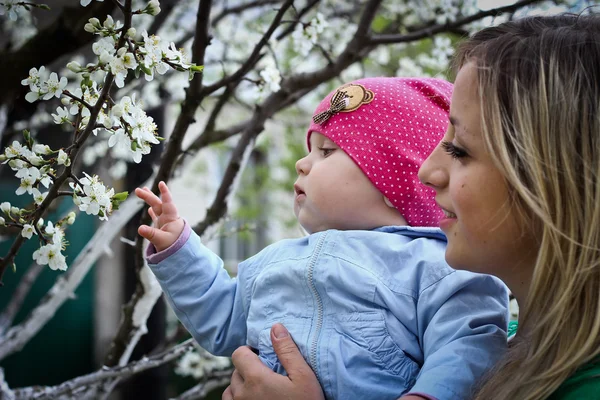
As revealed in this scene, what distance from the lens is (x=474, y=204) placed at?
47.8 inches

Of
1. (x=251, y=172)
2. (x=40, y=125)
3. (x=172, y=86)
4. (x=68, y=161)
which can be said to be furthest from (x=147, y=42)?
(x=251, y=172)

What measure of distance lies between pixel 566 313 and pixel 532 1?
5.55 feet

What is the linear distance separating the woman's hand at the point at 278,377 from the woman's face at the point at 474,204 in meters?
0.40

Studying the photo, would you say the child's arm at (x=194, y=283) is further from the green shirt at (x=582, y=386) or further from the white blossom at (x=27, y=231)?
the green shirt at (x=582, y=386)

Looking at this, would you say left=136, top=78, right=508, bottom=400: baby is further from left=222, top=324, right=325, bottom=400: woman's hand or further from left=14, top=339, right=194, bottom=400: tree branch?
left=14, top=339, right=194, bottom=400: tree branch

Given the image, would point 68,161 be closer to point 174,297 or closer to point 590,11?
point 174,297

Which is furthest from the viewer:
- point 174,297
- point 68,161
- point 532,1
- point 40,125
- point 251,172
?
point 251,172

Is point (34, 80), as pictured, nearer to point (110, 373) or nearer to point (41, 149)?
point (41, 149)

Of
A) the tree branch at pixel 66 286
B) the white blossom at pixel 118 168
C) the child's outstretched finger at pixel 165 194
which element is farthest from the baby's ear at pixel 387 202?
the white blossom at pixel 118 168

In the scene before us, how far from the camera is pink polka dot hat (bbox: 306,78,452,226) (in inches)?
64.1

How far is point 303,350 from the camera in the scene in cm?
146

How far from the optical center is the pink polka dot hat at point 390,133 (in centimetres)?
163

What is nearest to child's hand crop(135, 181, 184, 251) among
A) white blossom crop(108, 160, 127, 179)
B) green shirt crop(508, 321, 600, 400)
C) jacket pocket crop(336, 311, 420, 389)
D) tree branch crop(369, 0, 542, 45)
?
jacket pocket crop(336, 311, 420, 389)

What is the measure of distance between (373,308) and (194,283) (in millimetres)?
470
